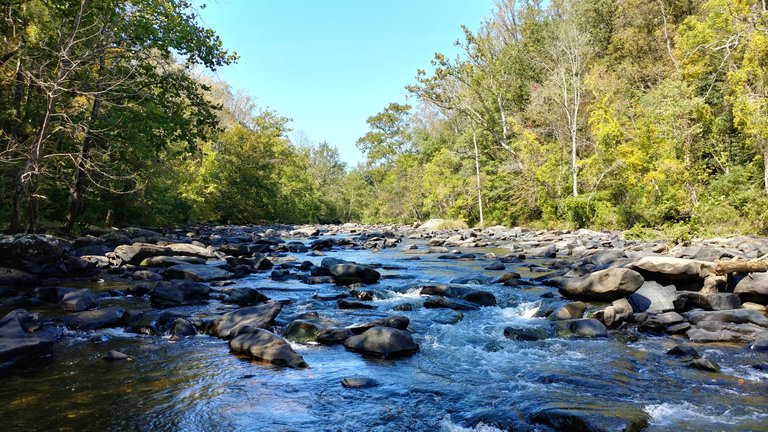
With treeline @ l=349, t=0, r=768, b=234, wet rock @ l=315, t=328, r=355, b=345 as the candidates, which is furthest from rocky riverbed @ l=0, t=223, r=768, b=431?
treeline @ l=349, t=0, r=768, b=234

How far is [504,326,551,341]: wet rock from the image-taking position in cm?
661

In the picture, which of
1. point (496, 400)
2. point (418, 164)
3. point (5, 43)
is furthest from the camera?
point (418, 164)

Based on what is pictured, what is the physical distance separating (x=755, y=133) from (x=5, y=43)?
24763 millimetres

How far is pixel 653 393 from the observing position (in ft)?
15.1

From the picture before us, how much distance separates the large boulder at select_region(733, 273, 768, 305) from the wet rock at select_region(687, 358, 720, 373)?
10.4 ft

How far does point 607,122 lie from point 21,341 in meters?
26.0

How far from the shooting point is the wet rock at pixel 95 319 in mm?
6629

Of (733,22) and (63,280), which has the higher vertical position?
(733,22)

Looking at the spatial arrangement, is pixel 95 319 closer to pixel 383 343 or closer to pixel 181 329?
pixel 181 329

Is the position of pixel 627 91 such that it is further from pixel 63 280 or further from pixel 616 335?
pixel 63 280

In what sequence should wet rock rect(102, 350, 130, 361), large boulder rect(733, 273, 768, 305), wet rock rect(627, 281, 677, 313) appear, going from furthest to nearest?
1. wet rock rect(627, 281, 677, 313)
2. large boulder rect(733, 273, 768, 305)
3. wet rock rect(102, 350, 130, 361)

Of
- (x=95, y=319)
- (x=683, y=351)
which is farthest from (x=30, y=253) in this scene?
(x=683, y=351)

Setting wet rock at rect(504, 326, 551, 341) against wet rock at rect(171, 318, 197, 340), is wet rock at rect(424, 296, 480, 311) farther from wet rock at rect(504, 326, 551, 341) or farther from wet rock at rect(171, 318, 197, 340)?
wet rock at rect(171, 318, 197, 340)

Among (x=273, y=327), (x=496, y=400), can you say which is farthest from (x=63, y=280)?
(x=496, y=400)
